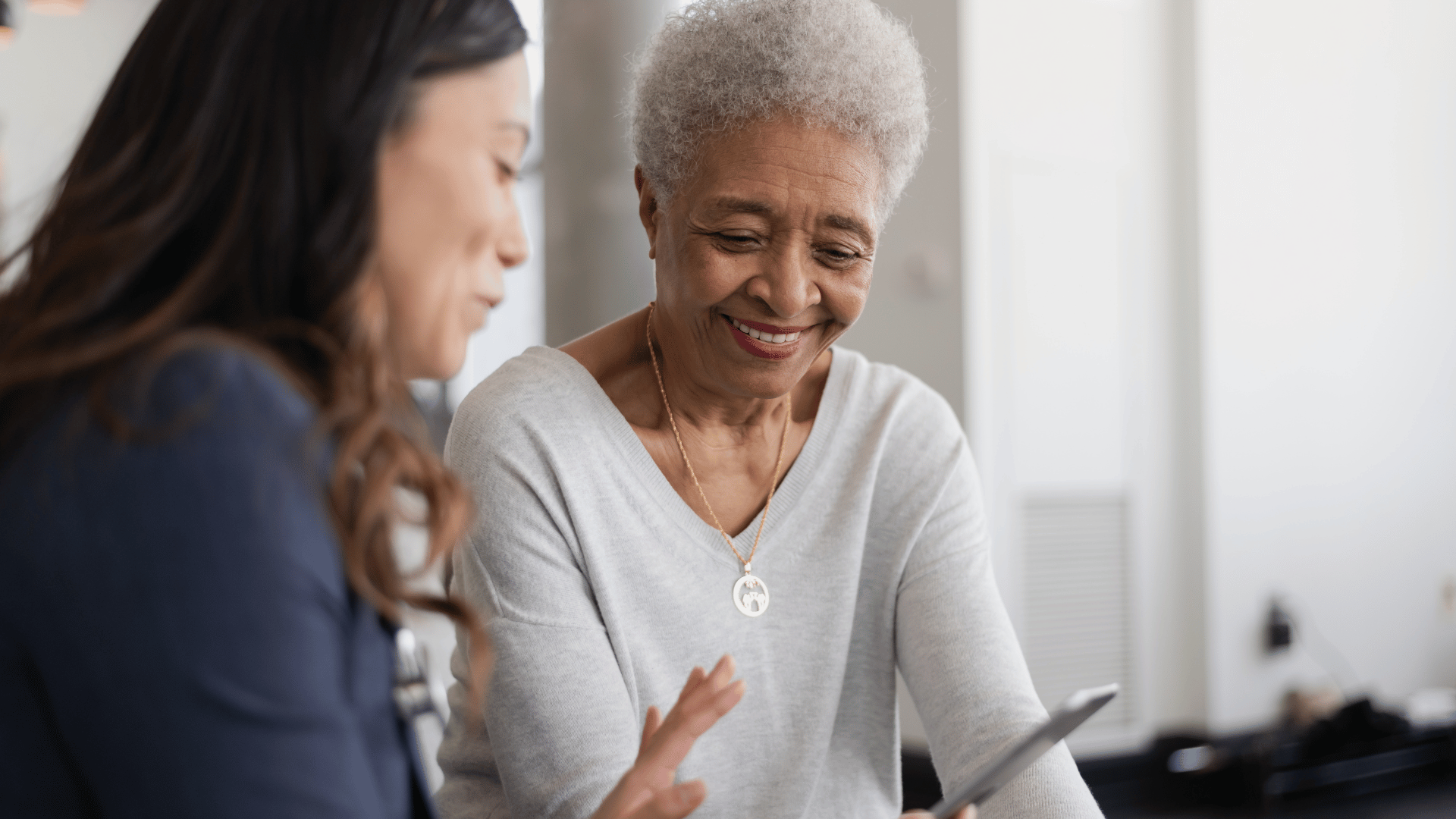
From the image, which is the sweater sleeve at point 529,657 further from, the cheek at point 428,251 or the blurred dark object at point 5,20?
the blurred dark object at point 5,20

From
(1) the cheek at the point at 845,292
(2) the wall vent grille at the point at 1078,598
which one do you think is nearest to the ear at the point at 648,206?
(1) the cheek at the point at 845,292

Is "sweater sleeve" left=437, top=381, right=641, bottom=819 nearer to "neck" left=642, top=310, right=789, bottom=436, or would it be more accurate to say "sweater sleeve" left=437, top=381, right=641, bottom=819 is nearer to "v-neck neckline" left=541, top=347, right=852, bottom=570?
"v-neck neckline" left=541, top=347, right=852, bottom=570

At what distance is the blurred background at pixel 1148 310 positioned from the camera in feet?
10.6

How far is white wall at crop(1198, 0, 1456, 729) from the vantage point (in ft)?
11.8

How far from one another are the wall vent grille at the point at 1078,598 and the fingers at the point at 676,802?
263 cm

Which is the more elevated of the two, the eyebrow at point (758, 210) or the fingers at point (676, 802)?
the eyebrow at point (758, 210)

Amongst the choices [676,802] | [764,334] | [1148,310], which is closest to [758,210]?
[764,334]

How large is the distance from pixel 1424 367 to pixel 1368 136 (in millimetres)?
851

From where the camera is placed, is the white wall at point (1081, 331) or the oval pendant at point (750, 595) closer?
the oval pendant at point (750, 595)

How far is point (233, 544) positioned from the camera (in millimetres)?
561

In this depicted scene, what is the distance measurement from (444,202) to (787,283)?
0.62 metres

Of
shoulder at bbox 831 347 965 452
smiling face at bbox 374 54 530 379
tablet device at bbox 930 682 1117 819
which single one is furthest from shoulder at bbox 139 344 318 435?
shoulder at bbox 831 347 965 452

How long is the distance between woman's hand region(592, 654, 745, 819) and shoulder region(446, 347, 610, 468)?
0.39 m

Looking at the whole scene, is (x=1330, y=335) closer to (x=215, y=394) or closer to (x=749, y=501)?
(x=749, y=501)
